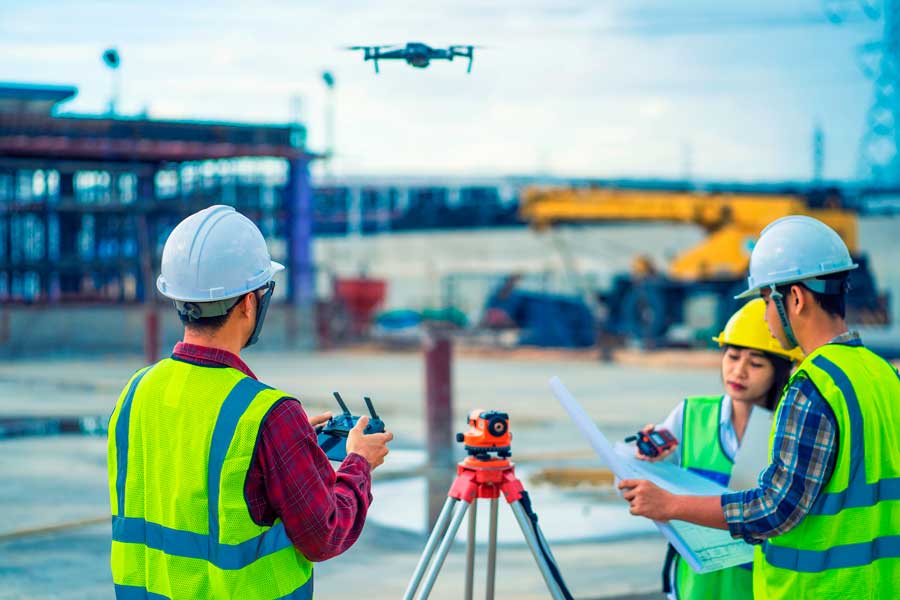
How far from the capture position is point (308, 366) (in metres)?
22.6

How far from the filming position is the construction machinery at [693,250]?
87.2 ft

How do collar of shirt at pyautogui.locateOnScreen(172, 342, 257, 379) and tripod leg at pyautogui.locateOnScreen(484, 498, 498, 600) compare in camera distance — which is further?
tripod leg at pyautogui.locateOnScreen(484, 498, 498, 600)

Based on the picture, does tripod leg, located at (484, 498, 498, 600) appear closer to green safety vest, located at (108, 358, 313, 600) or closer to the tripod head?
the tripod head

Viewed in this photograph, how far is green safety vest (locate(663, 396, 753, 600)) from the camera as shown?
140 inches

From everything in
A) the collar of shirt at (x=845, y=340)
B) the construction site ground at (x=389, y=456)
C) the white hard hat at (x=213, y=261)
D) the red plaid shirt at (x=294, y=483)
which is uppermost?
the white hard hat at (x=213, y=261)

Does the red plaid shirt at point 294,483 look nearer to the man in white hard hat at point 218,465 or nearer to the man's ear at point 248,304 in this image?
the man in white hard hat at point 218,465

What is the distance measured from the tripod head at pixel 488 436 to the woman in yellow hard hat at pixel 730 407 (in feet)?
1.57

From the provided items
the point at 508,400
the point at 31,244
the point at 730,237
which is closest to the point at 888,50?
the point at 730,237

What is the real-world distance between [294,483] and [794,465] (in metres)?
1.18

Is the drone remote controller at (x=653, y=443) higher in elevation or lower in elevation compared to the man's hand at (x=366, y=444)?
lower

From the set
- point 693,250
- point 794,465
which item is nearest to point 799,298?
point 794,465

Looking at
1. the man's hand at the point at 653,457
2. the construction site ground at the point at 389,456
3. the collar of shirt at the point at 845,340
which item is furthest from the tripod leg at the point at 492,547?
the construction site ground at the point at 389,456

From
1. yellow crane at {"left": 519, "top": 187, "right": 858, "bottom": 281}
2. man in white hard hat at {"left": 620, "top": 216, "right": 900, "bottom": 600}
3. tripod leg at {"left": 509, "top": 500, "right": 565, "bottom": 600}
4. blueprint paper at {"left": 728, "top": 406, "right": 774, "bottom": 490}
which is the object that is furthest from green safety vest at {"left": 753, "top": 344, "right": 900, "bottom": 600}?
yellow crane at {"left": 519, "top": 187, "right": 858, "bottom": 281}

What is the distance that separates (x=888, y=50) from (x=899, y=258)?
19.1 metres
